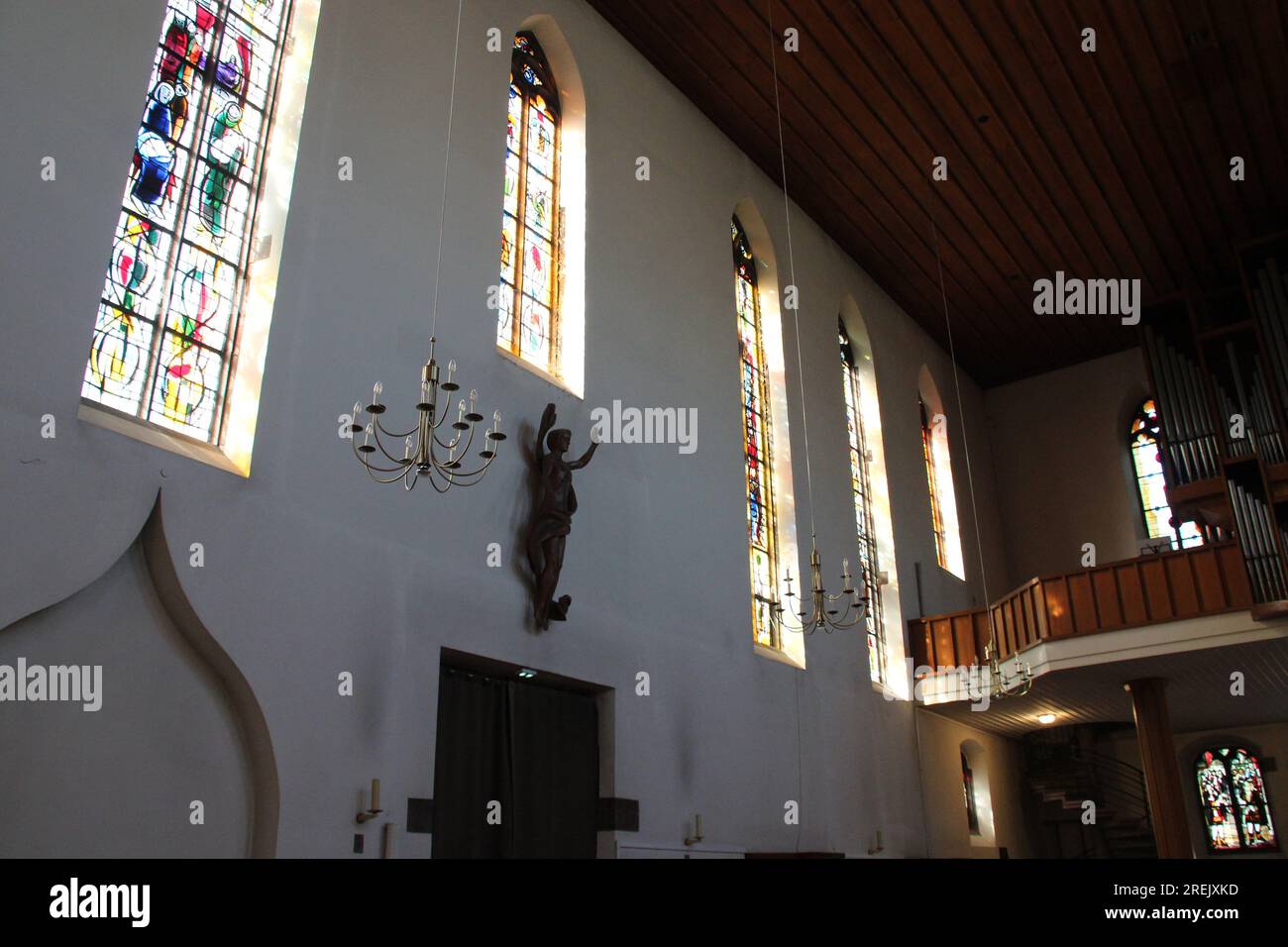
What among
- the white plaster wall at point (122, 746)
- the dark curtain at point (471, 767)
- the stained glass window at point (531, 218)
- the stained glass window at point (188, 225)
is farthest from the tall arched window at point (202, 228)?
the dark curtain at point (471, 767)

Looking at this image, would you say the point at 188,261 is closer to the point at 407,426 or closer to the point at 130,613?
the point at 407,426

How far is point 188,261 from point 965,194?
29.4 feet

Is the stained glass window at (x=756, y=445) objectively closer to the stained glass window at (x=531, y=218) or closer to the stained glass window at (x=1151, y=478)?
the stained glass window at (x=531, y=218)

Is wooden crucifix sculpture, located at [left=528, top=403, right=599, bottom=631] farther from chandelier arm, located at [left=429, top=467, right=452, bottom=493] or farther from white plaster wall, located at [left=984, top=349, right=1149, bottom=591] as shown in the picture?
white plaster wall, located at [left=984, top=349, right=1149, bottom=591]

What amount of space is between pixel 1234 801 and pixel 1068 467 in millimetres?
5014

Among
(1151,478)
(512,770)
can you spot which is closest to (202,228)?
(512,770)

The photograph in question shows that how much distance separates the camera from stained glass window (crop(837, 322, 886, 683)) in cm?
1123

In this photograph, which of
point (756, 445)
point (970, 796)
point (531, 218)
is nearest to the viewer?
point (531, 218)

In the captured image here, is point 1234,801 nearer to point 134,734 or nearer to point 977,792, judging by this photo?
point 977,792

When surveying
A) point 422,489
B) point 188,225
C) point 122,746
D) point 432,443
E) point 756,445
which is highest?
point 756,445

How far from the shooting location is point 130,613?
4.60 meters

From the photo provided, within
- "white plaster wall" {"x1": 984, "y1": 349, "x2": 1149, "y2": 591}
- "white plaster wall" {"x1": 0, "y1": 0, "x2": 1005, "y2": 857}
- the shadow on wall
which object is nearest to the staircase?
"white plaster wall" {"x1": 984, "y1": 349, "x2": 1149, "y2": 591}

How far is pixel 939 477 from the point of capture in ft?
46.9
